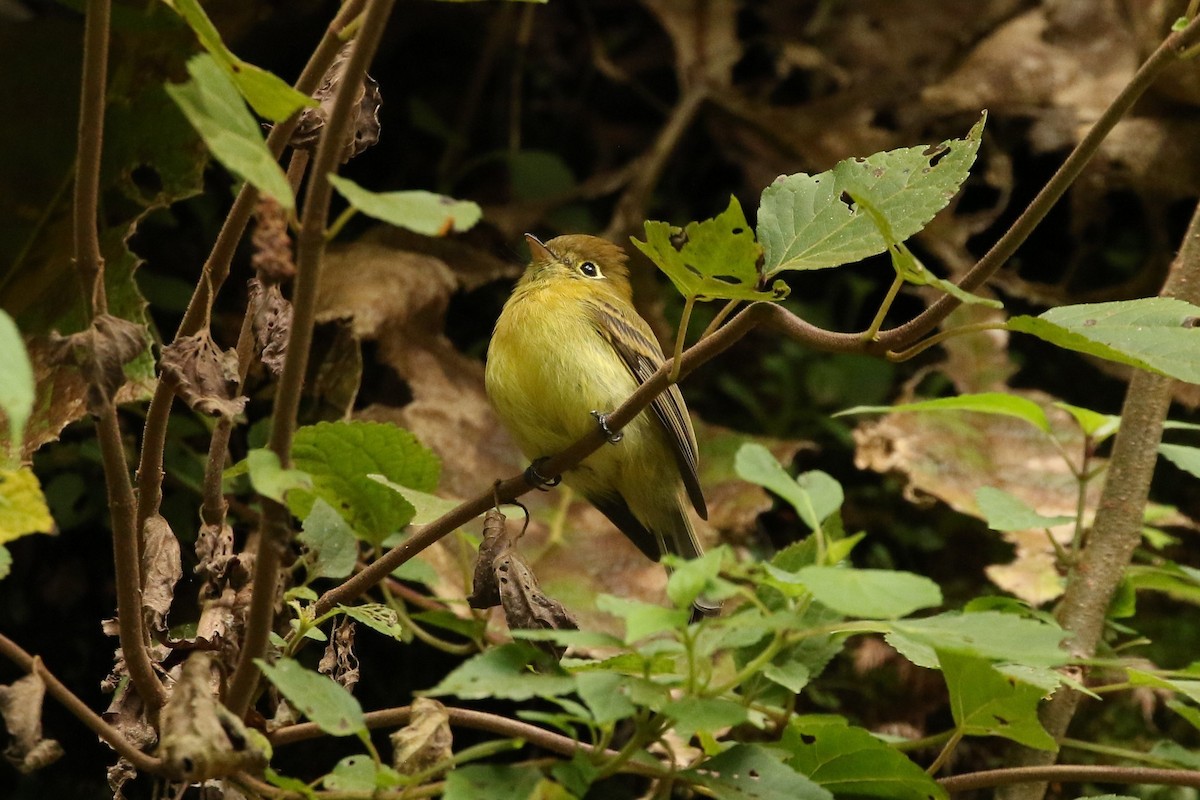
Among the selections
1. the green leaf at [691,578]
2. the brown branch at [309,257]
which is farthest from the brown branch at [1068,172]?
the brown branch at [309,257]

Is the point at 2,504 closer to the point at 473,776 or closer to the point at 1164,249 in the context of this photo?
the point at 473,776

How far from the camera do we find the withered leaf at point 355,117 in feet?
5.00

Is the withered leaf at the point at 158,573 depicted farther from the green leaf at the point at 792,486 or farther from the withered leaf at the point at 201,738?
the green leaf at the point at 792,486

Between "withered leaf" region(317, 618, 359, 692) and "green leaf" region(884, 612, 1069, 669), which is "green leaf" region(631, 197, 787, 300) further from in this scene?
"withered leaf" region(317, 618, 359, 692)

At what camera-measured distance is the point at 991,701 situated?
5.55 feet

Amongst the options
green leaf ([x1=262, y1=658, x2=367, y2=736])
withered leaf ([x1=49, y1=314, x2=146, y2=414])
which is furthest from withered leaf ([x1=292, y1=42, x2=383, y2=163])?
green leaf ([x1=262, y1=658, x2=367, y2=736])

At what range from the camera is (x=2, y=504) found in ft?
4.17

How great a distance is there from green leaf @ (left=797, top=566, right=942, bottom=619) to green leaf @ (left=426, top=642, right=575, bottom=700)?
0.98 ft

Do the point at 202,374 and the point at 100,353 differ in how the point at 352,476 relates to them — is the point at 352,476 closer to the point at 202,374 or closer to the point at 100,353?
the point at 202,374

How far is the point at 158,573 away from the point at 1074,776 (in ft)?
4.15

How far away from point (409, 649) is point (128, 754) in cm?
201

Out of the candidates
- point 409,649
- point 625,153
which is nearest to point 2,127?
point 409,649

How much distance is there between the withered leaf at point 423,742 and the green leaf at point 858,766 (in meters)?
0.52

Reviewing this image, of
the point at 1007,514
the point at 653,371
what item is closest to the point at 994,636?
the point at 1007,514
